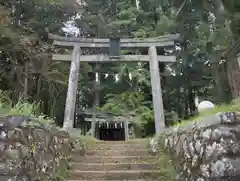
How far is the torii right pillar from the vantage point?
26.7ft

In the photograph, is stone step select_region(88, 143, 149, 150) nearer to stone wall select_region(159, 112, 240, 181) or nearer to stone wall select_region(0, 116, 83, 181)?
stone wall select_region(0, 116, 83, 181)

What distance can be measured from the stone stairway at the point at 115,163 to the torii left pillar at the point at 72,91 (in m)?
1.36

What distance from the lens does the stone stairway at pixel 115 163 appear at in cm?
497

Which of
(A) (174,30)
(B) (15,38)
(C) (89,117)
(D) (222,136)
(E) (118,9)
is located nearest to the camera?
(D) (222,136)

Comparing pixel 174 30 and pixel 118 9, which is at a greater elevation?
pixel 118 9

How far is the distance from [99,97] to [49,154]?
10.6 m

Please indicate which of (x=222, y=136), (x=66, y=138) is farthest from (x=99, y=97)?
(x=222, y=136)

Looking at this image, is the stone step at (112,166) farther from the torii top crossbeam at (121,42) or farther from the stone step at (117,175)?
the torii top crossbeam at (121,42)

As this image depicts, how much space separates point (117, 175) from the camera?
16.3 ft

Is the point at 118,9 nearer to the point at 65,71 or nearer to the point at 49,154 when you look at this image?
the point at 65,71

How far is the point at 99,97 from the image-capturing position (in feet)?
49.0

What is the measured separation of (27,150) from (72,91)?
5.17 m

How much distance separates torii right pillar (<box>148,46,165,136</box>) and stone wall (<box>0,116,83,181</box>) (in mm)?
3936

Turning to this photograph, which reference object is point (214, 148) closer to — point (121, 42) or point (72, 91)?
point (72, 91)
